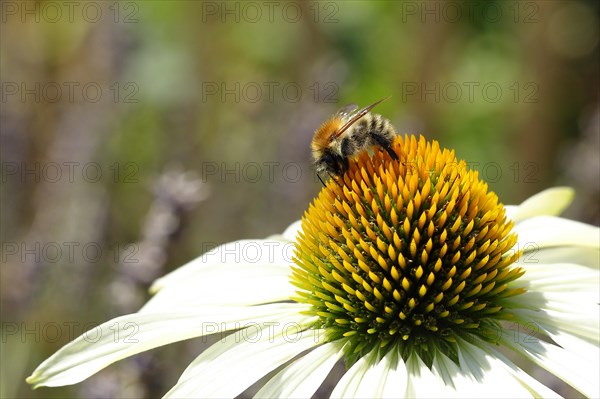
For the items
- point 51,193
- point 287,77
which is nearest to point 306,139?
point 51,193

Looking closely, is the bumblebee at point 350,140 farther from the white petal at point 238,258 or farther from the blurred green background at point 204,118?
the blurred green background at point 204,118

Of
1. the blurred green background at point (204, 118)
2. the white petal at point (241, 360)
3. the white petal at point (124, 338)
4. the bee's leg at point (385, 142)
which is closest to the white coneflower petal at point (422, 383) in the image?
the white petal at point (241, 360)

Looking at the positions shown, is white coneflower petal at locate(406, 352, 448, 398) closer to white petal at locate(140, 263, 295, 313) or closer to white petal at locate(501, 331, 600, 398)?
white petal at locate(501, 331, 600, 398)

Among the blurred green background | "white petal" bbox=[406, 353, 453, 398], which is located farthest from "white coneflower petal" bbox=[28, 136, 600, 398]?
the blurred green background

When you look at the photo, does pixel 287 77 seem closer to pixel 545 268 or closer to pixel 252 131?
pixel 252 131

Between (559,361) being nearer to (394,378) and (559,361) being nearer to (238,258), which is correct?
(394,378)

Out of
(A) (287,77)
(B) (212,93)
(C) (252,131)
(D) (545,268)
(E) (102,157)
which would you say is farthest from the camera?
(A) (287,77)

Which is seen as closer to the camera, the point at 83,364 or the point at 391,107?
the point at 83,364
